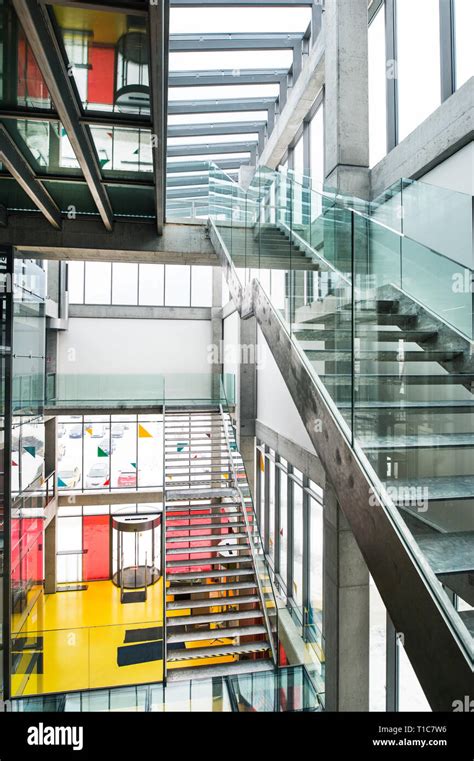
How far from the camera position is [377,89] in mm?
9266

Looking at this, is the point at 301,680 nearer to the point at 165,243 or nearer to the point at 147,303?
the point at 165,243

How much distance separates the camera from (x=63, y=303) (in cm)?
2103

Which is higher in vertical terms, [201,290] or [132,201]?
[201,290]

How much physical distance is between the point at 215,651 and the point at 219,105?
1459 centimetres

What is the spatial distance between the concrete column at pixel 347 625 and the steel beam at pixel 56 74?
6.33 meters

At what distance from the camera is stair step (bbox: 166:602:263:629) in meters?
8.63

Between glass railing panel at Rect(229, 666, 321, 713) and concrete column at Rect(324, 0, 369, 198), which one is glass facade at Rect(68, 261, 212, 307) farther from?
glass railing panel at Rect(229, 666, 321, 713)

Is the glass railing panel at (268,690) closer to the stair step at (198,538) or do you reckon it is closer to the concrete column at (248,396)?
Result: the stair step at (198,538)

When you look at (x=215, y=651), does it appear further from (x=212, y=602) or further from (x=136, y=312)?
(x=136, y=312)

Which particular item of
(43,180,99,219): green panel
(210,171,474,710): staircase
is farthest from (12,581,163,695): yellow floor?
(43,180,99,219): green panel

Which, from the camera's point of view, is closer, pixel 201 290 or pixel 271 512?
pixel 271 512

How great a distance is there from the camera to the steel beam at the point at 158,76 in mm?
3811

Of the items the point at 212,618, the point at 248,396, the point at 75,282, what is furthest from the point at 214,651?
the point at 75,282

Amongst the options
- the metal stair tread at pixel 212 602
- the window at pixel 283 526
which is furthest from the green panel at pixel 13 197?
the window at pixel 283 526
